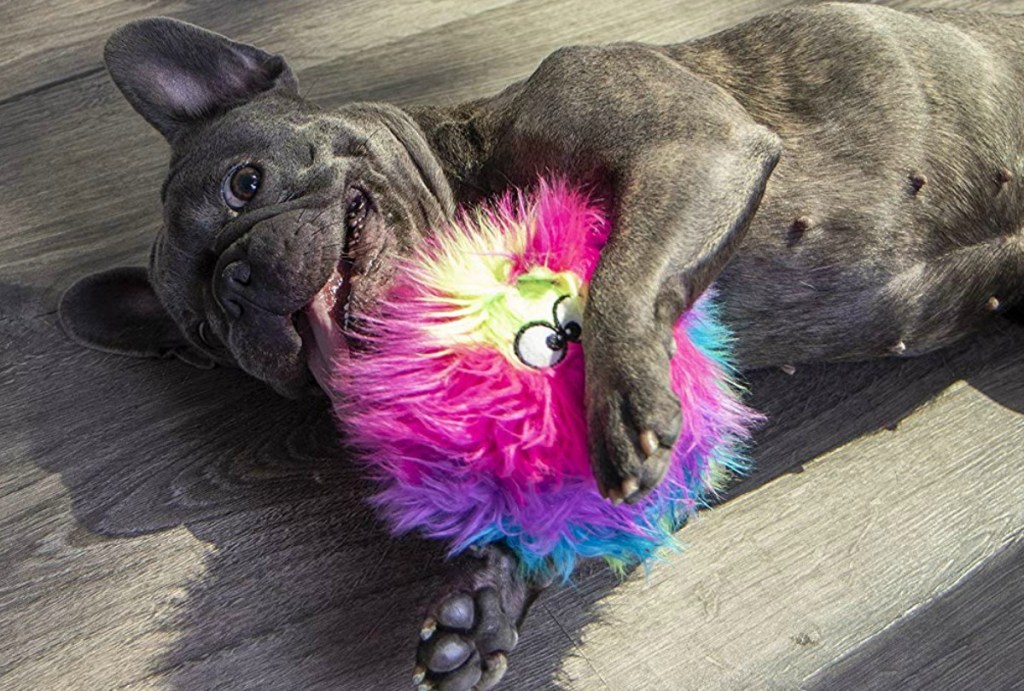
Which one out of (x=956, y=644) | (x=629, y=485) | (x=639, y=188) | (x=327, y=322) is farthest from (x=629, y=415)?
(x=956, y=644)

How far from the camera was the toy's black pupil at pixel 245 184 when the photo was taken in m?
2.74

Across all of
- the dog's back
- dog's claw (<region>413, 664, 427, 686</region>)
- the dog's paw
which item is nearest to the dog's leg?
the dog's back

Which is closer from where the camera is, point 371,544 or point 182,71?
point 371,544

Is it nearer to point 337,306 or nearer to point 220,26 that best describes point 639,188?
point 337,306

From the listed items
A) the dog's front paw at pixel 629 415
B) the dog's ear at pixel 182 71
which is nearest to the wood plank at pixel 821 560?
the dog's front paw at pixel 629 415

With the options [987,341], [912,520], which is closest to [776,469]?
[912,520]

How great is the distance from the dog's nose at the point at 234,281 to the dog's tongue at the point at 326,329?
0.17m

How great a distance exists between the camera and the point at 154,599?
286cm

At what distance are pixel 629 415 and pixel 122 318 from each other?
1.82 meters

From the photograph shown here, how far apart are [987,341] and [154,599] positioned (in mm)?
2678

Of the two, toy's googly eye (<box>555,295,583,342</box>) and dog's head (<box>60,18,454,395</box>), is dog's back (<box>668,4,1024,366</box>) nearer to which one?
toy's googly eye (<box>555,295,583,342</box>)

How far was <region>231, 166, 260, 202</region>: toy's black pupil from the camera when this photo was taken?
2.74 m

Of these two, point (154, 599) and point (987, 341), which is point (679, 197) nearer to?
point (987, 341)

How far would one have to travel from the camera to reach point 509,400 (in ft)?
7.23
